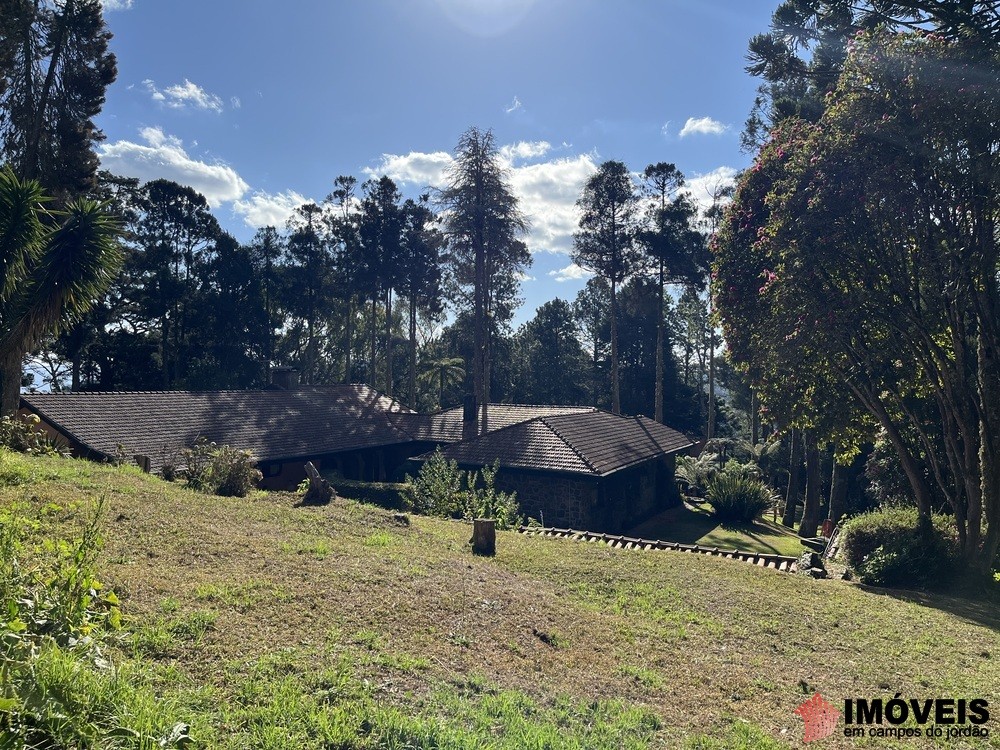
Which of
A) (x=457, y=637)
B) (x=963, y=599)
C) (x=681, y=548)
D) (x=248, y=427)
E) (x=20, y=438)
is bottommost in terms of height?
(x=963, y=599)

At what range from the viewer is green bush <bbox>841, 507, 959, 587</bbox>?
12.2m

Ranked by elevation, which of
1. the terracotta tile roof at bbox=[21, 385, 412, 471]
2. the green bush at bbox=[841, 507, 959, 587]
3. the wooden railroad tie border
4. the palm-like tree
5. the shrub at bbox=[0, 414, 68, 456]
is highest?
the palm-like tree

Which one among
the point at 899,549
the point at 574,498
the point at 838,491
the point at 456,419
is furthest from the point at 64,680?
the point at 456,419

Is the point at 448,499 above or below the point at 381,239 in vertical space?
below

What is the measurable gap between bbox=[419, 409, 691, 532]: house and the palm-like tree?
38.1ft

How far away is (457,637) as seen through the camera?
21.0 feet

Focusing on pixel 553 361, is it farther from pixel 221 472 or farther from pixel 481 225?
pixel 221 472

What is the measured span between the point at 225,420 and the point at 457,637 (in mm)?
19455

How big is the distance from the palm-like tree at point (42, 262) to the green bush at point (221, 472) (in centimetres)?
500

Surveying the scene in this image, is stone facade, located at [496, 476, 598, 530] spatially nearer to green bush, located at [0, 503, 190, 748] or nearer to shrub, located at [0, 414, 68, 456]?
shrub, located at [0, 414, 68, 456]

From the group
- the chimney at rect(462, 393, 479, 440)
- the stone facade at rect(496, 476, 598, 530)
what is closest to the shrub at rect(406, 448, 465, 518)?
the stone facade at rect(496, 476, 598, 530)

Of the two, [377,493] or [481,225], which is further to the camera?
[481,225]

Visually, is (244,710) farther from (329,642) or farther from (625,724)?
(625,724)

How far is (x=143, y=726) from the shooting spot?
135 inches
